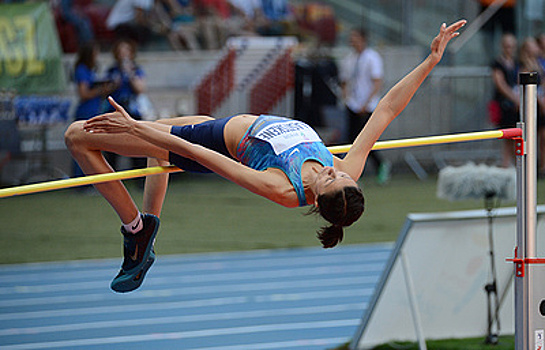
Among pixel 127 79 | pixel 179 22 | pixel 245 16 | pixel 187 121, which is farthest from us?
pixel 245 16

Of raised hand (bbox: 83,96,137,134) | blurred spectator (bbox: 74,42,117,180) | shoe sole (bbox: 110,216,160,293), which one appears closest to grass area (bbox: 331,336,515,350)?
shoe sole (bbox: 110,216,160,293)

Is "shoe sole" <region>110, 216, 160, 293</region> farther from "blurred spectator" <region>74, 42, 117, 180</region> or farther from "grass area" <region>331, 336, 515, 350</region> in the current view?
"blurred spectator" <region>74, 42, 117, 180</region>

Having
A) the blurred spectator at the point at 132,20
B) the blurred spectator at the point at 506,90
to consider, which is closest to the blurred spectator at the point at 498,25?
the blurred spectator at the point at 506,90

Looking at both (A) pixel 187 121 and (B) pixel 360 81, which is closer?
(A) pixel 187 121

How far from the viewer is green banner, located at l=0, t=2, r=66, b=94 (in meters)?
11.4

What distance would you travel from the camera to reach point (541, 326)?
3500 mm

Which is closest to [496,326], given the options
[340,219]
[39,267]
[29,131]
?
→ [340,219]

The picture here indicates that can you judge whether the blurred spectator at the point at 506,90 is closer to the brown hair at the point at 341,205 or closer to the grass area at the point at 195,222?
the grass area at the point at 195,222

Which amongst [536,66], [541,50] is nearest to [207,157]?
[536,66]

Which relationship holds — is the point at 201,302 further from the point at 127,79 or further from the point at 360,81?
the point at 360,81

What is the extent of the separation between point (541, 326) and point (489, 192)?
129 cm

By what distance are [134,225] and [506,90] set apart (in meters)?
7.10

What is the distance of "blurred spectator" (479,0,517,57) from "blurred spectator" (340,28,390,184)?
3344 mm

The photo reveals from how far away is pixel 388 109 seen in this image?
3471 millimetres
